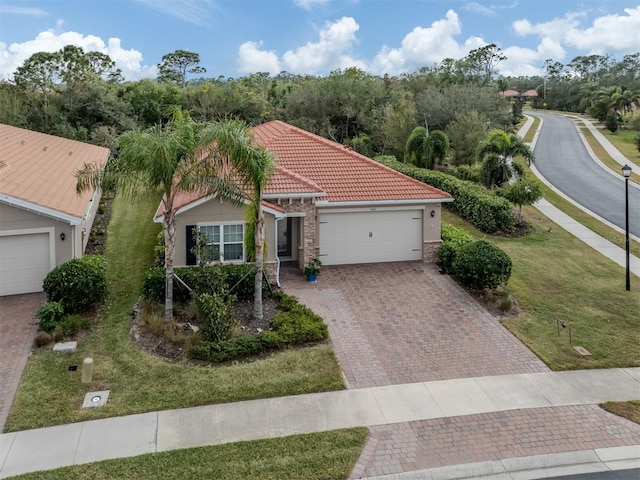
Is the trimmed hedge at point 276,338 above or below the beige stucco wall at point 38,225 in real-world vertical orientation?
below

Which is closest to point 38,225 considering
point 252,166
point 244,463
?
point 252,166

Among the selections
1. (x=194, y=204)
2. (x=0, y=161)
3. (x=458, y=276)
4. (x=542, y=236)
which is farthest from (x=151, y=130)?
(x=542, y=236)

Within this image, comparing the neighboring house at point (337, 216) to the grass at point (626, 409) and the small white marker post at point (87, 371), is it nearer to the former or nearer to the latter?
the small white marker post at point (87, 371)

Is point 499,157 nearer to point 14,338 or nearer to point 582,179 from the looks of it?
point 582,179

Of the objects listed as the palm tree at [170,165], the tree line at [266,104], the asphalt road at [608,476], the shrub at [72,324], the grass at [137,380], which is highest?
the tree line at [266,104]

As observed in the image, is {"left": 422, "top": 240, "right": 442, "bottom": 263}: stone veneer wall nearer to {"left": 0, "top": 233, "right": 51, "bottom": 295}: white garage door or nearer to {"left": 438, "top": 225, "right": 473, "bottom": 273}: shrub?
{"left": 438, "top": 225, "right": 473, "bottom": 273}: shrub

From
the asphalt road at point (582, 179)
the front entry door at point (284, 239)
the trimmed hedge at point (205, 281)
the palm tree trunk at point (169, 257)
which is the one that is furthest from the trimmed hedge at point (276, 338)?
the asphalt road at point (582, 179)

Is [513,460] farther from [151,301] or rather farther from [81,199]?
[81,199]
